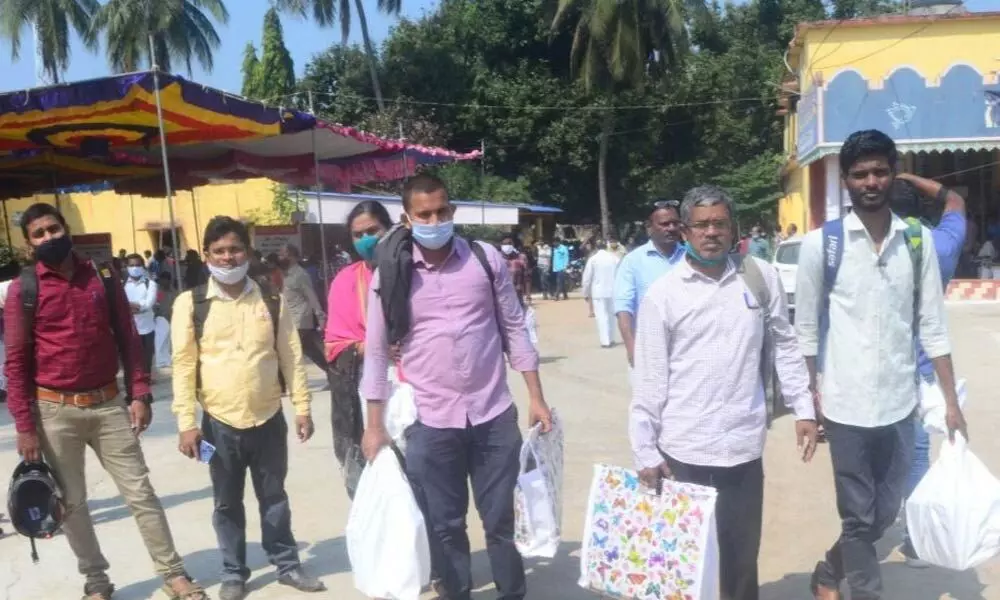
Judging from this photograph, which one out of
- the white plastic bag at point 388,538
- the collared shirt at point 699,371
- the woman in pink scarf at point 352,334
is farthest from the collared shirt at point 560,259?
the collared shirt at point 699,371

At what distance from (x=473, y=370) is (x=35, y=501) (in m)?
2.15

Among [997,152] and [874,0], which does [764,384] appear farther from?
[874,0]

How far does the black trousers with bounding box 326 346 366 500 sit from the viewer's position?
4.70 metres

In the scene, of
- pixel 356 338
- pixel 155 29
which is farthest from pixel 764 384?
pixel 155 29

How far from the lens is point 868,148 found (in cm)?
386

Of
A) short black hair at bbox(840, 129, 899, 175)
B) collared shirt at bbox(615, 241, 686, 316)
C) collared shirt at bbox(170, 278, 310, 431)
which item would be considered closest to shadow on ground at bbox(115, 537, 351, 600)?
collared shirt at bbox(170, 278, 310, 431)

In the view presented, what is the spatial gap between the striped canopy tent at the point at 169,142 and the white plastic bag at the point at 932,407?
5541mm

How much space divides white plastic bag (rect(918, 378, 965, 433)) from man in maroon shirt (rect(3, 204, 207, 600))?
128 inches

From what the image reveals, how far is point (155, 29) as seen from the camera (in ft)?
126

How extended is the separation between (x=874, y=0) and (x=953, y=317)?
86.5 feet

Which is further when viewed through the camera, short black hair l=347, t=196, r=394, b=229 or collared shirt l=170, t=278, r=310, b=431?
short black hair l=347, t=196, r=394, b=229

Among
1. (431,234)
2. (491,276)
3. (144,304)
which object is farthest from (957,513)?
(144,304)

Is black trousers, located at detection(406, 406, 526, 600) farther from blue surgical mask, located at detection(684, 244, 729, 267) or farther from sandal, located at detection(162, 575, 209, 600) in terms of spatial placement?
sandal, located at detection(162, 575, 209, 600)

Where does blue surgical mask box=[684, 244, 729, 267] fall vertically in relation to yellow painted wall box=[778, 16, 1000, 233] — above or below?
below
